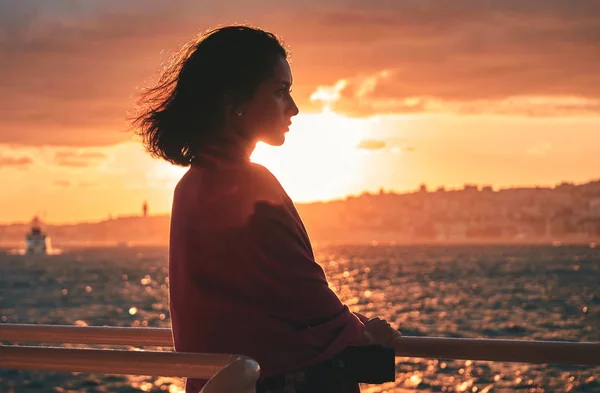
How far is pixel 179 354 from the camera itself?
71.9 inches

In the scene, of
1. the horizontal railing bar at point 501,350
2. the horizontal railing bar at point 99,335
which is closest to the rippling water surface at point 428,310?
the horizontal railing bar at point 99,335

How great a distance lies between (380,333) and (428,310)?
155 feet

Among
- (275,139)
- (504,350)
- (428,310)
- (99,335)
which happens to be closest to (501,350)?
(504,350)

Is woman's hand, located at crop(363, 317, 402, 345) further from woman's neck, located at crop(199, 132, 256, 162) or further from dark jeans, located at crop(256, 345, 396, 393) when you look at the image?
woman's neck, located at crop(199, 132, 256, 162)

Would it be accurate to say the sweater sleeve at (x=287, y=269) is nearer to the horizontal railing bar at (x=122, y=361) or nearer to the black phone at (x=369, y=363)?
the black phone at (x=369, y=363)

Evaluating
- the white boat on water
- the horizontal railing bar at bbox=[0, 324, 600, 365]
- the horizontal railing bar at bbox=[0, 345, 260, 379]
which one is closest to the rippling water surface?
the horizontal railing bar at bbox=[0, 324, 600, 365]

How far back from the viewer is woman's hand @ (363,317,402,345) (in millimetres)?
2393

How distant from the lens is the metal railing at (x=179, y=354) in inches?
67.6

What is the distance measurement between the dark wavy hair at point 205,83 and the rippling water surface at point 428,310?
20410 mm

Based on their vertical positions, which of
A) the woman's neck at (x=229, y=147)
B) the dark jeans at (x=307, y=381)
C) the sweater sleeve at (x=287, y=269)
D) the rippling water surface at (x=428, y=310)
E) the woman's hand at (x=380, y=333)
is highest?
the woman's neck at (x=229, y=147)

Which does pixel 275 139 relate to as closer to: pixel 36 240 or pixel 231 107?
pixel 231 107

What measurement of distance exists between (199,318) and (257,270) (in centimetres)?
Result: 19

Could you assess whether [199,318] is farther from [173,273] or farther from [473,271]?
[473,271]

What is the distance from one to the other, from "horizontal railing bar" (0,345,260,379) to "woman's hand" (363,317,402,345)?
27.4 inches
